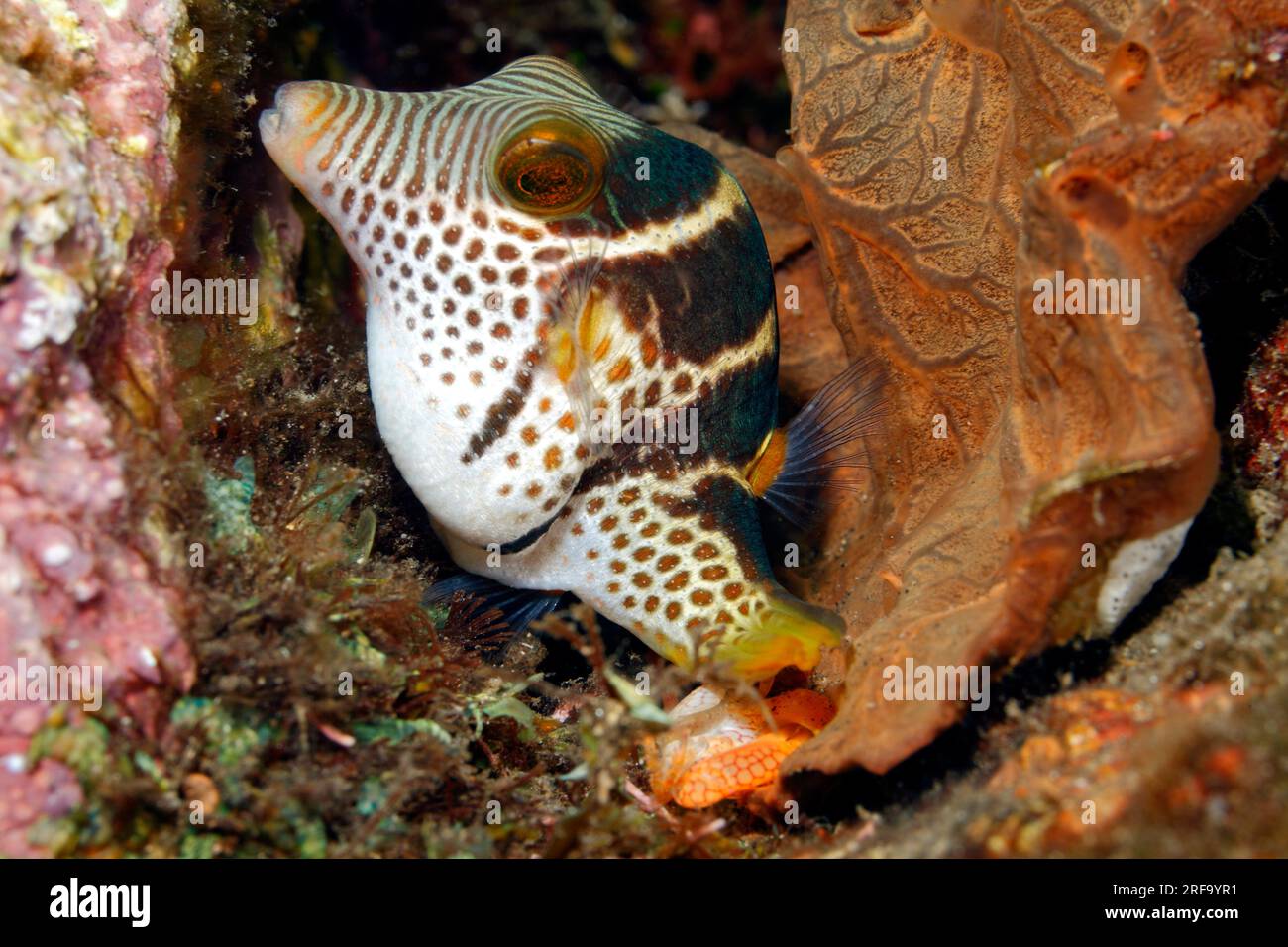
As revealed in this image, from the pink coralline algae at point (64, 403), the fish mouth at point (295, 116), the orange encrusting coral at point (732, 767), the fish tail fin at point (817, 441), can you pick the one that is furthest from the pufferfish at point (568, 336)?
the pink coralline algae at point (64, 403)

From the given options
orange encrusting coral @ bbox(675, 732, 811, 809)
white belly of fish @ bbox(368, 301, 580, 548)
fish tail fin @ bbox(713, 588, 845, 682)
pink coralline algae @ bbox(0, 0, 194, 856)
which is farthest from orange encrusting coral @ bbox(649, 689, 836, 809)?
pink coralline algae @ bbox(0, 0, 194, 856)

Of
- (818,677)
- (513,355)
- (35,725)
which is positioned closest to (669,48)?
(513,355)

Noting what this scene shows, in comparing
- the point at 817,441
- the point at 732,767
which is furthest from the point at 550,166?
the point at 732,767

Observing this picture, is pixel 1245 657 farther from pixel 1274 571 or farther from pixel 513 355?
pixel 513 355

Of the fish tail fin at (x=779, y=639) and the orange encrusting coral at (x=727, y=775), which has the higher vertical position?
the fish tail fin at (x=779, y=639)

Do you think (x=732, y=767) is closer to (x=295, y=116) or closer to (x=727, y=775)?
(x=727, y=775)

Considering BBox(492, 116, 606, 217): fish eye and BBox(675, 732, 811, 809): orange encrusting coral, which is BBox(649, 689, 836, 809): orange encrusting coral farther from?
BBox(492, 116, 606, 217): fish eye

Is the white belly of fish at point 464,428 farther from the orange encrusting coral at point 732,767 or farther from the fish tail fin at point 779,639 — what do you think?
the orange encrusting coral at point 732,767
